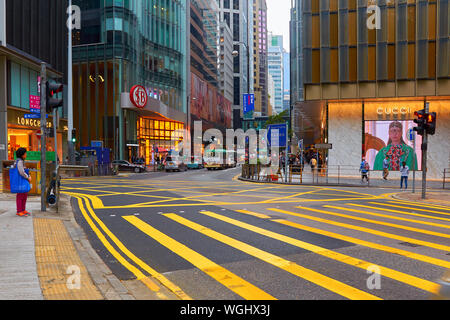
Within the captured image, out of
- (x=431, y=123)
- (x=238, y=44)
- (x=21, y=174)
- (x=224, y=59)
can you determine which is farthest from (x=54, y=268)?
(x=238, y=44)

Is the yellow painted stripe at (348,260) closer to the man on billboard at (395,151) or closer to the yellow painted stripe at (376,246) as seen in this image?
the yellow painted stripe at (376,246)

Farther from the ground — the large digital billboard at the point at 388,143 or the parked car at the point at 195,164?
the large digital billboard at the point at 388,143

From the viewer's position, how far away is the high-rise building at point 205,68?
8388cm

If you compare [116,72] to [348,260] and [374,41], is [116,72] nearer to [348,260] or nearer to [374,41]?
[374,41]

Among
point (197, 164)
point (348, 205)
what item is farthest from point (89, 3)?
point (348, 205)

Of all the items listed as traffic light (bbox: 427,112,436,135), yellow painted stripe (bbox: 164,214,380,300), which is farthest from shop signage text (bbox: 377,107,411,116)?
yellow painted stripe (bbox: 164,214,380,300)

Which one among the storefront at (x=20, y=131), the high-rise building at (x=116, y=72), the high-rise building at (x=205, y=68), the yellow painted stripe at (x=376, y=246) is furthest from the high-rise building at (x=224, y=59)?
the yellow painted stripe at (x=376, y=246)

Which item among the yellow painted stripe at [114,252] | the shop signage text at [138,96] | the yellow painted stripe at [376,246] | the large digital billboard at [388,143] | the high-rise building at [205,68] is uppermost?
the high-rise building at [205,68]

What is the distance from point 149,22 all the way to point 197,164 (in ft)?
Answer: 80.4

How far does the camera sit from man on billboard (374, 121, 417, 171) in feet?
106

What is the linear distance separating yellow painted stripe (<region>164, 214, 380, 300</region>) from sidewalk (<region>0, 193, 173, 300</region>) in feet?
6.65

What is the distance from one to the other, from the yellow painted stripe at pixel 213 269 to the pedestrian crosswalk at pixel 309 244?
1cm

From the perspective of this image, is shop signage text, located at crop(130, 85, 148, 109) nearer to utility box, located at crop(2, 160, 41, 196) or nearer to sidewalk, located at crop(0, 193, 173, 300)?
utility box, located at crop(2, 160, 41, 196)

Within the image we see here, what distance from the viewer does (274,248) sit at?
7.68 meters
